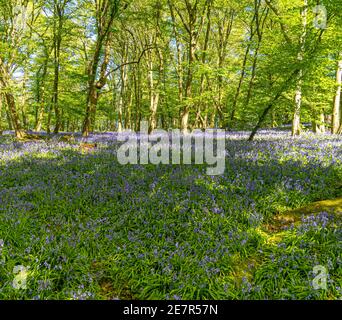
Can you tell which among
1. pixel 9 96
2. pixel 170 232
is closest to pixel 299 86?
pixel 170 232

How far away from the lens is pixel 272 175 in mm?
6918

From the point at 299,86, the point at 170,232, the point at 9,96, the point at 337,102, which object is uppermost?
the point at 337,102

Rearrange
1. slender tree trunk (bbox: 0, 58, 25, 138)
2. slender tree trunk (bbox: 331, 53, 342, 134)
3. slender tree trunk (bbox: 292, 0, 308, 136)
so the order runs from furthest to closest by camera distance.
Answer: slender tree trunk (bbox: 331, 53, 342, 134)
slender tree trunk (bbox: 0, 58, 25, 138)
slender tree trunk (bbox: 292, 0, 308, 136)

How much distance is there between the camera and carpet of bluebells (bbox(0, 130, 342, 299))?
12.4ft

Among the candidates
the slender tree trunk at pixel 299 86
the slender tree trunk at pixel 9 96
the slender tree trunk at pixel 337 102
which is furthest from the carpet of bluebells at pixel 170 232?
the slender tree trunk at pixel 337 102

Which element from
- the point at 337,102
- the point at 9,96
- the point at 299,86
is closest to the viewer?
the point at 299,86

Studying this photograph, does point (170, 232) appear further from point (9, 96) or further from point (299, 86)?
point (9, 96)

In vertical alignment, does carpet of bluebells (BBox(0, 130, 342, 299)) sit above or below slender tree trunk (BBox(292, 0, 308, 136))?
below

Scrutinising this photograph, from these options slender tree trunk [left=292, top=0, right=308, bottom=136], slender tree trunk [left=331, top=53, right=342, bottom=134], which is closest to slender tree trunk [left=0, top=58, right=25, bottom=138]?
slender tree trunk [left=292, top=0, right=308, bottom=136]

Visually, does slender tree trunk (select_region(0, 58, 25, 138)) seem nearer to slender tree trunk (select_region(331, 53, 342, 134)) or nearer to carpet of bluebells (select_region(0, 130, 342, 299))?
carpet of bluebells (select_region(0, 130, 342, 299))

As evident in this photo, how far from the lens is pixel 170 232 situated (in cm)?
488

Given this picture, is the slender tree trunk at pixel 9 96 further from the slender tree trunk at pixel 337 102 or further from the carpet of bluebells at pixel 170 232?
the slender tree trunk at pixel 337 102
